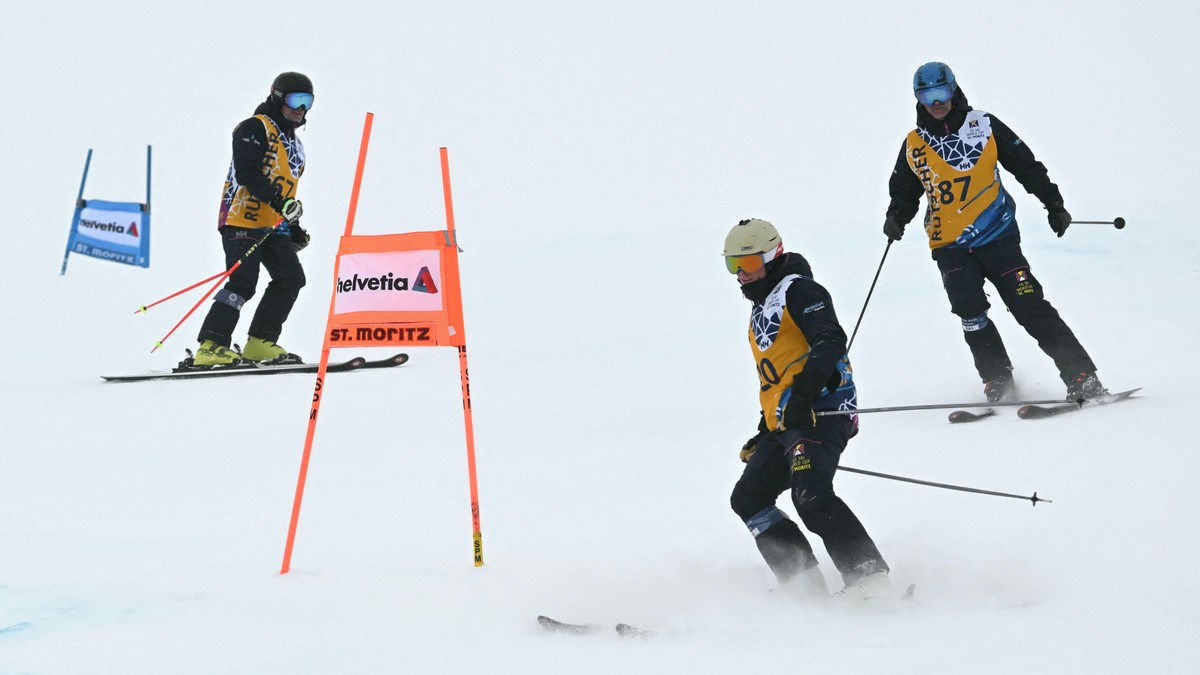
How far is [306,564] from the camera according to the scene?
189 inches

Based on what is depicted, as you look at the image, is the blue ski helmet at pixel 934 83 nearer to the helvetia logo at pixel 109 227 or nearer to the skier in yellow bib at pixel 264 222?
the skier in yellow bib at pixel 264 222

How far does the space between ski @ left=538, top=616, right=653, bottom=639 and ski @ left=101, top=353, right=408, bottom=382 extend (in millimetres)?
5477

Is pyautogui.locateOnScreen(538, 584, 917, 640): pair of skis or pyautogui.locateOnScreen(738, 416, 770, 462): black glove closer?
pyautogui.locateOnScreen(538, 584, 917, 640): pair of skis

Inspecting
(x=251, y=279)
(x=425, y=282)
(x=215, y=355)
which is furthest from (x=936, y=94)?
(x=215, y=355)

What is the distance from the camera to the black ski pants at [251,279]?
29.8 ft

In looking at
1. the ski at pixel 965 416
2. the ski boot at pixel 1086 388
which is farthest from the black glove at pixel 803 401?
→ the ski boot at pixel 1086 388

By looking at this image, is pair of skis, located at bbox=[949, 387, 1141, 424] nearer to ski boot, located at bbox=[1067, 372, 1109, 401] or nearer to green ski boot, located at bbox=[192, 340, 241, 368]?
ski boot, located at bbox=[1067, 372, 1109, 401]

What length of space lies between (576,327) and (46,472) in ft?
17.6

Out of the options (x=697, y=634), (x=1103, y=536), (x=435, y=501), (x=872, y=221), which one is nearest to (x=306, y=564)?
(x=435, y=501)

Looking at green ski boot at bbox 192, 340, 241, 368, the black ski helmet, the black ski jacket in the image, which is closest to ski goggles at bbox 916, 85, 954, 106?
the black ski jacket

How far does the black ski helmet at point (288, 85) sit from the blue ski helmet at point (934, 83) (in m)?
4.15

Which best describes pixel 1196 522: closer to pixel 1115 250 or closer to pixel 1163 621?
pixel 1163 621

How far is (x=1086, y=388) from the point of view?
6.66 metres

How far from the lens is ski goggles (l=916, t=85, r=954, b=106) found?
667 centimetres
